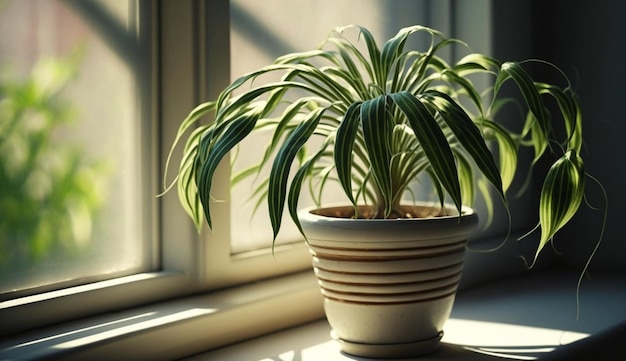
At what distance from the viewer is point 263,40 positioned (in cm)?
168

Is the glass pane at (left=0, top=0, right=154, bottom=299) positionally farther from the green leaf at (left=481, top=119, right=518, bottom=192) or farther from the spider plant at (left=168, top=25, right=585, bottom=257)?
the green leaf at (left=481, top=119, right=518, bottom=192)

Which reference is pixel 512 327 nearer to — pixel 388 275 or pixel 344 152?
pixel 388 275

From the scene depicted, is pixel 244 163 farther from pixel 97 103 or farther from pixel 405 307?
pixel 405 307

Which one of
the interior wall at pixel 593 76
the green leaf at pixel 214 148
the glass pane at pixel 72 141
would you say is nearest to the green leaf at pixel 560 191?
the green leaf at pixel 214 148

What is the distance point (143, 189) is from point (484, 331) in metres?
0.71

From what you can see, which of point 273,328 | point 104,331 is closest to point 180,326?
point 104,331

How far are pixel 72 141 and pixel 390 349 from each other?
2.02ft

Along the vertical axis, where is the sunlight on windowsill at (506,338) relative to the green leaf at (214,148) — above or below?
below

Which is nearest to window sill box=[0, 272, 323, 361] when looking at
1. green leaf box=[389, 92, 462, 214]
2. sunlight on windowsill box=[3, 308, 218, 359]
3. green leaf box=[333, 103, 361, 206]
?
sunlight on windowsill box=[3, 308, 218, 359]

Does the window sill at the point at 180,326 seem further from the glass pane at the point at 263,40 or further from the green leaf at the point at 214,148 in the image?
the green leaf at the point at 214,148

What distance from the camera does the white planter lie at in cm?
129

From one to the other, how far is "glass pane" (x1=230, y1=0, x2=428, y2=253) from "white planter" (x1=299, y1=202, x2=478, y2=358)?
0.93ft

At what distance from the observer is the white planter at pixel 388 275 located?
1.29 m

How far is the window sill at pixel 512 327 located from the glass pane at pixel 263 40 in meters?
0.22
